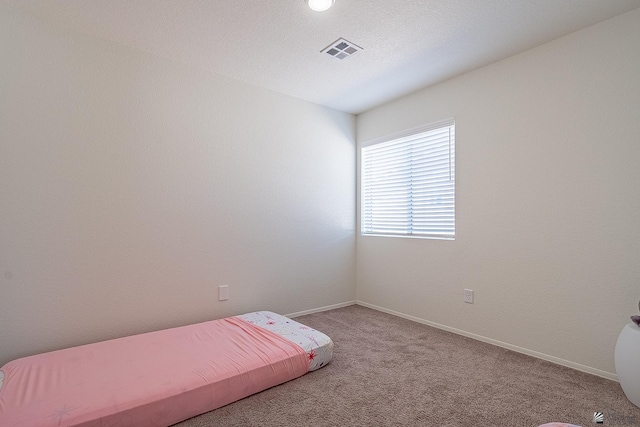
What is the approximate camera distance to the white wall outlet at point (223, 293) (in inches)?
116

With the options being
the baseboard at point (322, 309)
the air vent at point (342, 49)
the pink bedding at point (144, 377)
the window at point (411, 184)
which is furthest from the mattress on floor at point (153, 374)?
the air vent at point (342, 49)

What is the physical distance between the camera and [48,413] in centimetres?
143

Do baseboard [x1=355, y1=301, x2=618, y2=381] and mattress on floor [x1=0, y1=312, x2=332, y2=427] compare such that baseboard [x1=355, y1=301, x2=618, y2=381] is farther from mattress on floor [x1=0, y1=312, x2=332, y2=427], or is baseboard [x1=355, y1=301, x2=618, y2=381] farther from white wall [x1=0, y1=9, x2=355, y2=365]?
mattress on floor [x1=0, y1=312, x2=332, y2=427]

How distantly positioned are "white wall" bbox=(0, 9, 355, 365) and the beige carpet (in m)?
1.21

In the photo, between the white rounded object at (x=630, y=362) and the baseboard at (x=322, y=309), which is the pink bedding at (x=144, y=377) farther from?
the white rounded object at (x=630, y=362)

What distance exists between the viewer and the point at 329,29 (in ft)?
7.45

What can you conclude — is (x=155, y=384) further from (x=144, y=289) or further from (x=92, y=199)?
(x=92, y=199)

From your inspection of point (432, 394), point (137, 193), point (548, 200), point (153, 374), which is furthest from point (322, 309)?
point (548, 200)

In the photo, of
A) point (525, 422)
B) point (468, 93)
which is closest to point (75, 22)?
point (468, 93)

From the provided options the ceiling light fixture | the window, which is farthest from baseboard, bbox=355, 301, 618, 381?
the ceiling light fixture

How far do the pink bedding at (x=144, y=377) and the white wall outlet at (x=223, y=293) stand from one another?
0.52 m

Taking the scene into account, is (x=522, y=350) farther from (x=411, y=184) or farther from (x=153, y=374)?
(x=153, y=374)

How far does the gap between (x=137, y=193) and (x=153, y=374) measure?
55.0 inches

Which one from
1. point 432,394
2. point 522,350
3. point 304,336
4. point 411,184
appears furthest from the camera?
point 411,184
